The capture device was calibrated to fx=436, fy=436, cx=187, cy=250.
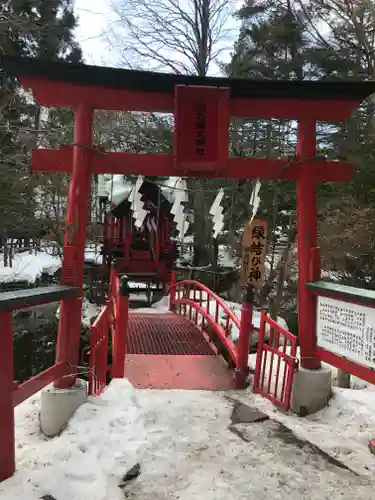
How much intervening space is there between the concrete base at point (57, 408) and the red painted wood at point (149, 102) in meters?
3.41

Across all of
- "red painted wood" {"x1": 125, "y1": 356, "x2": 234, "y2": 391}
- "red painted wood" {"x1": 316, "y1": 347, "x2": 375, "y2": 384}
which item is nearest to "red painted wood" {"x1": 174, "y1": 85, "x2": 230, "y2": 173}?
"red painted wood" {"x1": 316, "y1": 347, "x2": 375, "y2": 384}

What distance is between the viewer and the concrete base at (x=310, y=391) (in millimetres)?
5391

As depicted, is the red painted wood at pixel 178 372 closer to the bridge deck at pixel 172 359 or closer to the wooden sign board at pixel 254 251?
the bridge deck at pixel 172 359

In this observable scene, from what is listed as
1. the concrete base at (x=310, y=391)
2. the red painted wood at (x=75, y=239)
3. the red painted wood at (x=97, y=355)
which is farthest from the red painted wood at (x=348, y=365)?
A: the red painted wood at (x=75, y=239)

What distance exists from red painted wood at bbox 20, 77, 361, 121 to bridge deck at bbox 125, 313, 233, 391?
400cm

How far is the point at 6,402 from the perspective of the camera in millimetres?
3365

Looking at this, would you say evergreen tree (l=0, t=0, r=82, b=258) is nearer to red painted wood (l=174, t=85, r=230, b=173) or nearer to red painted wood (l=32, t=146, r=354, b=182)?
red painted wood (l=32, t=146, r=354, b=182)

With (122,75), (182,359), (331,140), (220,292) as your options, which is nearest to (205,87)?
(122,75)

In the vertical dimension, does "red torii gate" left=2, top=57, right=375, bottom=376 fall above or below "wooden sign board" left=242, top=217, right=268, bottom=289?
above

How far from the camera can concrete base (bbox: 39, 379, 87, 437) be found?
15.3 feet

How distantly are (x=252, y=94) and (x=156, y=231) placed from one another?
465 inches

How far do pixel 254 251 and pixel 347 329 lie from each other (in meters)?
1.94

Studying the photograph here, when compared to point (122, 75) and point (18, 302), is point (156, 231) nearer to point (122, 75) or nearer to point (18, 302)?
point (122, 75)

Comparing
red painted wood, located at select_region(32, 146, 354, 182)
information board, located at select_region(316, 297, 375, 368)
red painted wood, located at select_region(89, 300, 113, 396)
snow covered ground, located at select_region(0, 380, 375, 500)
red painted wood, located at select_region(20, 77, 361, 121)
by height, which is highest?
red painted wood, located at select_region(20, 77, 361, 121)
